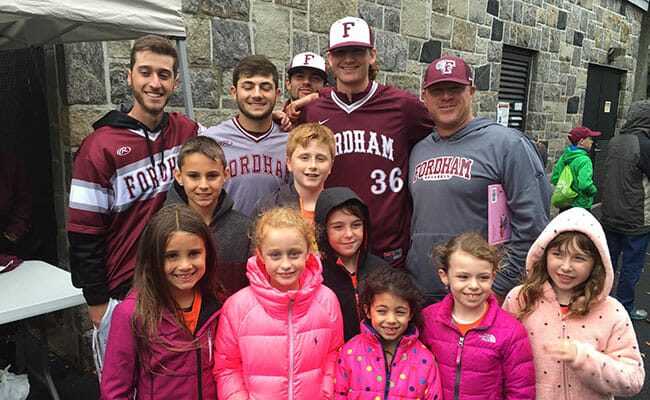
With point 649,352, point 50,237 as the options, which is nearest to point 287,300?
point 50,237

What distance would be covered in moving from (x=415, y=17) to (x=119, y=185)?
439cm

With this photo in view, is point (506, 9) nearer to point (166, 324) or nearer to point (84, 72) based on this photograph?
point (84, 72)

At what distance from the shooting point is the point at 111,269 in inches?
86.9

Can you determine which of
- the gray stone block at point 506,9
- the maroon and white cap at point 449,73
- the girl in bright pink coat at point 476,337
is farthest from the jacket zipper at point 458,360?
the gray stone block at point 506,9

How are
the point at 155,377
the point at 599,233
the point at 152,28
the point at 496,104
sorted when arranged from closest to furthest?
1. the point at 155,377
2. the point at 599,233
3. the point at 152,28
4. the point at 496,104

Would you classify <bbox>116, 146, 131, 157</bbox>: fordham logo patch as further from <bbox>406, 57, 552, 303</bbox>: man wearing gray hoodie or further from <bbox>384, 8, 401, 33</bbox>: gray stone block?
<bbox>384, 8, 401, 33</bbox>: gray stone block

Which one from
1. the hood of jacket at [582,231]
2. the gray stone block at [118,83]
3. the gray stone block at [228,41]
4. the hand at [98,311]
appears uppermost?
the gray stone block at [228,41]

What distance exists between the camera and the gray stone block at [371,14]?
4.89 m

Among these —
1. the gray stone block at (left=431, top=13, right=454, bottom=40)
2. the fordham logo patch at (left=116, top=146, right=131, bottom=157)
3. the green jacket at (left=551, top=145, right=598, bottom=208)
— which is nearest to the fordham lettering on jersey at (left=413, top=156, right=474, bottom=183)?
the fordham logo patch at (left=116, top=146, right=131, bottom=157)

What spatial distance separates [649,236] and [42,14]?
5.14 meters

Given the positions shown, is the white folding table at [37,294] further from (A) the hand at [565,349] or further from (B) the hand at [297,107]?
(A) the hand at [565,349]

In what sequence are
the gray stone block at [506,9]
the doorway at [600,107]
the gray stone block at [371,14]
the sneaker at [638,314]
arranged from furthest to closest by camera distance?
the doorway at [600,107] → the gray stone block at [506,9] → the gray stone block at [371,14] → the sneaker at [638,314]

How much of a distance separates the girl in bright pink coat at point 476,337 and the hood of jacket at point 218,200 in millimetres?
960

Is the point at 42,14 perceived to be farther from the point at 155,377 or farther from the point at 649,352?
the point at 649,352
